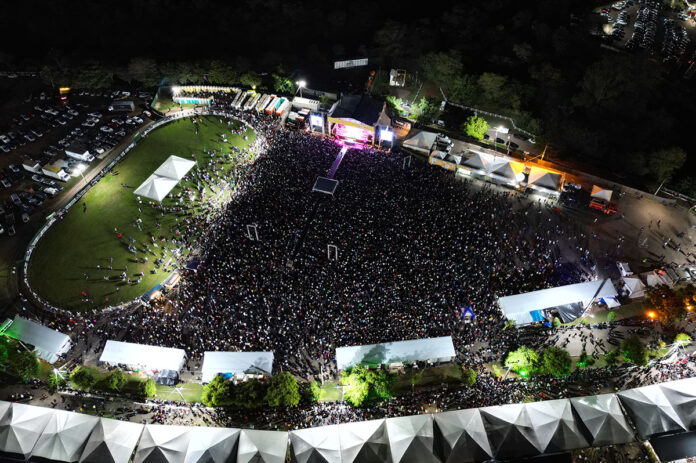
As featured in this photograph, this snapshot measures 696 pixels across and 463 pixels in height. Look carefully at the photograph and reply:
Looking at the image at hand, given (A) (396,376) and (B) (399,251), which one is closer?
(A) (396,376)

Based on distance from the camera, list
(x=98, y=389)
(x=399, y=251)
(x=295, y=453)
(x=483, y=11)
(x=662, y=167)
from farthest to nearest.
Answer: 1. (x=483, y=11)
2. (x=662, y=167)
3. (x=399, y=251)
4. (x=98, y=389)
5. (x=295, y=453)

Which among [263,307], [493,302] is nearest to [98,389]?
[263,307]

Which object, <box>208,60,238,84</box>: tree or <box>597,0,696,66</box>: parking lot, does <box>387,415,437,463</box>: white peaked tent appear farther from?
<box>597,0,696,66</box>: parking lot

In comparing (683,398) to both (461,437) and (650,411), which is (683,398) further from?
(461,437)

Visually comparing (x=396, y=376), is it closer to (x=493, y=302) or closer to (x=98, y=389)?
(x=493, y=302)

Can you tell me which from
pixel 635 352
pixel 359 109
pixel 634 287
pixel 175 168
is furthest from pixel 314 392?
pixel 359 109

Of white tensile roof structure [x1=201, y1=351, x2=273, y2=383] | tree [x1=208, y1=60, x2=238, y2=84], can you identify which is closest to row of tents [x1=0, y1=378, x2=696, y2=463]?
white tensile roof structure [x1=201, y1=351, x2=273, y2=383]
